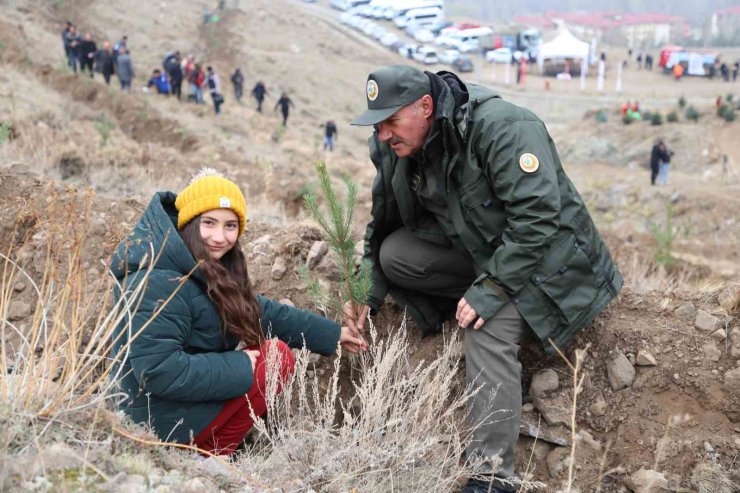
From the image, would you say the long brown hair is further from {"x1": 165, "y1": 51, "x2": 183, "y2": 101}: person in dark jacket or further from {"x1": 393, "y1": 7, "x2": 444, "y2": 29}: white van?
{"x1": 393, "y1": 7, "x2": 444, "y2": 29}: white van

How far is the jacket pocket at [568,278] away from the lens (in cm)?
298

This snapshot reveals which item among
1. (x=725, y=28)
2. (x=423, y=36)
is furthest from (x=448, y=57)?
(x=725, y=28)

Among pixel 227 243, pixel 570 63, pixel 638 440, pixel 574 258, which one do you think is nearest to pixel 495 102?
pixel 574 258

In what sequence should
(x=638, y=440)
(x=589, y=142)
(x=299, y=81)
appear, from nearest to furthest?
1. (x=638, y=440)
2. (x=589, y=142)
3. (x=299, y=81)

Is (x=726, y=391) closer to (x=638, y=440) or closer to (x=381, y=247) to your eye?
(x=638, y=440)

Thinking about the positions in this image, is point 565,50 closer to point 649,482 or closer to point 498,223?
point 498,223

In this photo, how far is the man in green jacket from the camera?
2.92 m

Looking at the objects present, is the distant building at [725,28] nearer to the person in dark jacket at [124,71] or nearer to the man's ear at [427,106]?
the person in dark jacket at [124,71]

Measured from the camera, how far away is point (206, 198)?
110 inches

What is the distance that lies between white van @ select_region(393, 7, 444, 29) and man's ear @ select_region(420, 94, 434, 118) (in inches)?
2066

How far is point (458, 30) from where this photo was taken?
165 ft

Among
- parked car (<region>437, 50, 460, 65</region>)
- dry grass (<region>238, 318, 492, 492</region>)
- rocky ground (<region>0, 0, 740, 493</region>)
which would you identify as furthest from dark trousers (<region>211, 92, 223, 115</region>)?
parked car (<region>437, 50, 460, 65</region>)

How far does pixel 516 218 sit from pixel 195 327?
1374 millimetres

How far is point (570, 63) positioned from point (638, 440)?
4248cm
